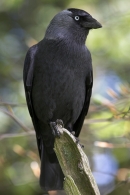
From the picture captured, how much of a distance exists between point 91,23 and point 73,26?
0.24 metres

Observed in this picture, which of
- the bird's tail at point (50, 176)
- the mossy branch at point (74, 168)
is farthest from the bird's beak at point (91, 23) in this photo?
the mossy branch at point (74, 168)

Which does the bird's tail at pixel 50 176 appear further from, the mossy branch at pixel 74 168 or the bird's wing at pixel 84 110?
the mossy branch at pixel 74 168

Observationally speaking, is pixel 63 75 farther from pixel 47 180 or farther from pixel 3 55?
pixel 3 55

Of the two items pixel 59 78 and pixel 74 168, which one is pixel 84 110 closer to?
pixel 59 78

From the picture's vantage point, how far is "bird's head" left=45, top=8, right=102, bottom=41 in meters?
5.64

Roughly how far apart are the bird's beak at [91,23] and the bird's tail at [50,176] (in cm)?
165

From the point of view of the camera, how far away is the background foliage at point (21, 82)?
6.63 metres

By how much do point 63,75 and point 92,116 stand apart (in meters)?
1.77

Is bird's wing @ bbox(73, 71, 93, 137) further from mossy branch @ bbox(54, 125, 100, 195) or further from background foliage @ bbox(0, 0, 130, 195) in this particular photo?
mossy branch @ bbox(54, 125, 100, 195)

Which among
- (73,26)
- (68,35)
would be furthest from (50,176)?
(73,26)

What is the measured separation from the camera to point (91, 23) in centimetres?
561

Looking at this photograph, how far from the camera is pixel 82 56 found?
5492 millimetres

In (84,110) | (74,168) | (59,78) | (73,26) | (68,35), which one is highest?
(73,26)

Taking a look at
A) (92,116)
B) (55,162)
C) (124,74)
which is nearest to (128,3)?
(124,74)
